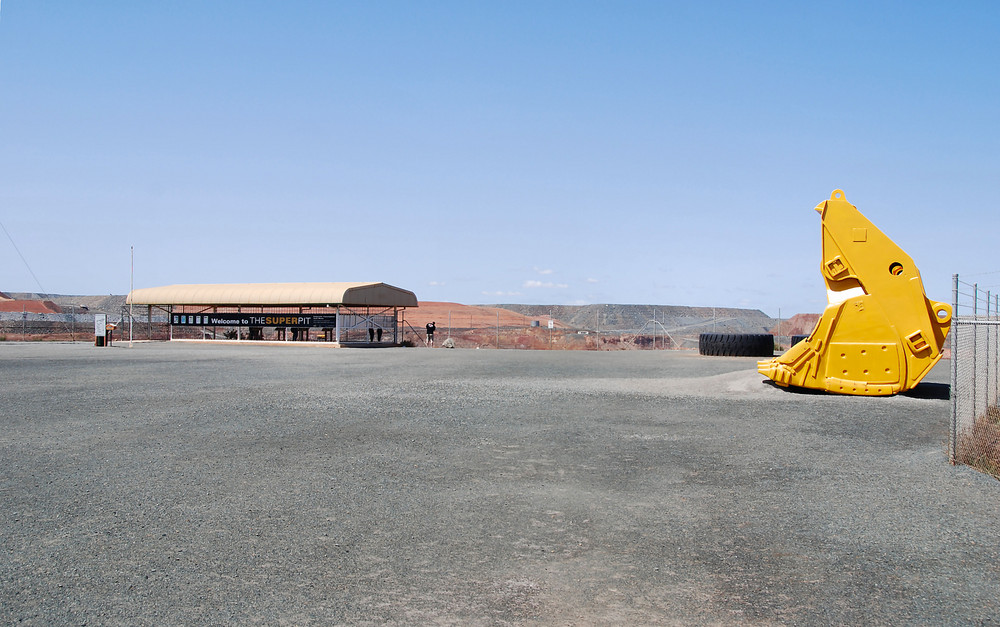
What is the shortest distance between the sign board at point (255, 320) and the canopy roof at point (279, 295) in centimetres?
85

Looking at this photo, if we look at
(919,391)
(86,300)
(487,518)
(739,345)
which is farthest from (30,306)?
(487,518)

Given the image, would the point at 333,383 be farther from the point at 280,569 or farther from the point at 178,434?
the point at 280,569

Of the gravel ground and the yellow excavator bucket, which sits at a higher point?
the yellow excavator bucket

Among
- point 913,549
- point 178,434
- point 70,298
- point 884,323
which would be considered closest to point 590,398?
point 884,323

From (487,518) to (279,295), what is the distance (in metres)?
41.8

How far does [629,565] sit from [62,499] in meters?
5.05

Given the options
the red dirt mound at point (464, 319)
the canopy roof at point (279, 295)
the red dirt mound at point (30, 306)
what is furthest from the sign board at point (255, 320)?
the red dirt mound at point (30, 306)

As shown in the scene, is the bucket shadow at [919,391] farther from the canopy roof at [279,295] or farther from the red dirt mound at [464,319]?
the red dirt mound at [464,319]

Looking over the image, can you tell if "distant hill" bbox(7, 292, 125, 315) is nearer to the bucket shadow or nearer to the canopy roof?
the canopy roof

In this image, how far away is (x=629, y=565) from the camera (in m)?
4.93

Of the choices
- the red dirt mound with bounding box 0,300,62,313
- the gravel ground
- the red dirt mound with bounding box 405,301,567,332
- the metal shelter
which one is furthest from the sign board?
the red dirt mound with bounding box 0,300,62,313

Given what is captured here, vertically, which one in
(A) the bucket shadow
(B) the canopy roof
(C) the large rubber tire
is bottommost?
(A) the bucket shadow

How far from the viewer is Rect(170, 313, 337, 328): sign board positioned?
44.3m

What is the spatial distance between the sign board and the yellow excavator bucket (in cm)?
3288
